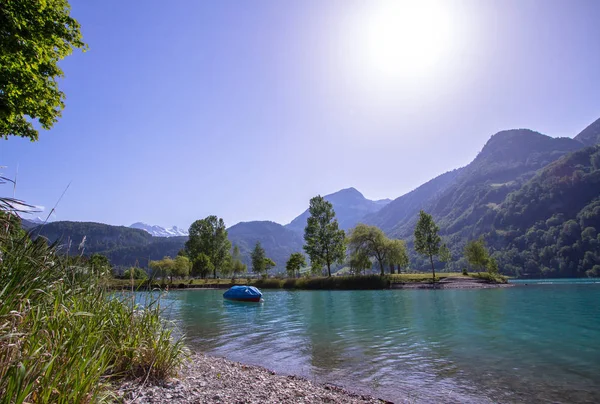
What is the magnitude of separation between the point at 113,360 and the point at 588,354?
59.9 ft

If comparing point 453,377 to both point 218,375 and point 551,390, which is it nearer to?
point 551,390

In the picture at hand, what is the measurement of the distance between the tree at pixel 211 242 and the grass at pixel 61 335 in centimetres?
10722

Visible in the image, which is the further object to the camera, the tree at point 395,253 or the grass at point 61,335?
the tree at point 395,253

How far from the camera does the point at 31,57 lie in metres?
11.9

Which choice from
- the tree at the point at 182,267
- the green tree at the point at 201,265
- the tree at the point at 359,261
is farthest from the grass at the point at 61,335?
the green tree at the point at 201,265

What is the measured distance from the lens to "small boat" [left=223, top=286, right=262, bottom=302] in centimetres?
4338

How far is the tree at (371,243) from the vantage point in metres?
71.4

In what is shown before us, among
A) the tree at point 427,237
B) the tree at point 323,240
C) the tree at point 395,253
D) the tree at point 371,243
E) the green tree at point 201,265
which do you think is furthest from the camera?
→ the green tree at point 201,265

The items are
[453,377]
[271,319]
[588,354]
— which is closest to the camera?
[453,377]

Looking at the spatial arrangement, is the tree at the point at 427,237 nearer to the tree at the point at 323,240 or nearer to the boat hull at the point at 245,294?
the tree at the point at 323,240

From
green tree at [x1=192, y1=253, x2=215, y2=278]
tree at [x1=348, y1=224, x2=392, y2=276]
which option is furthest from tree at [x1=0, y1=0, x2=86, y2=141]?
green tree at [x1=192, y1=253, x2=215, y2=278]

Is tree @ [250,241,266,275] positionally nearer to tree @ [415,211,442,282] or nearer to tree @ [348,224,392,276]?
tree @ [348,224,392,276]

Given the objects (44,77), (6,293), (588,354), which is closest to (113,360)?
(6,293)

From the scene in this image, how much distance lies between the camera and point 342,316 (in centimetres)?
2727
